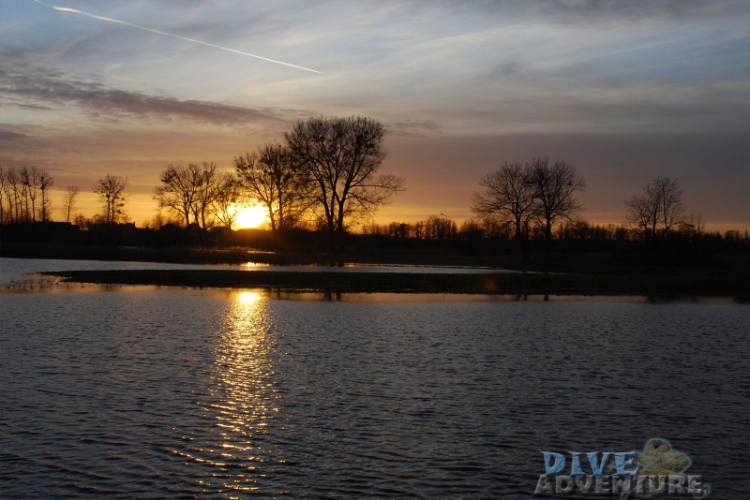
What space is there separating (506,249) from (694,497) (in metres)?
93.4

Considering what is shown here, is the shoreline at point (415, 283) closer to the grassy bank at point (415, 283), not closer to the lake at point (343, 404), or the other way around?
the grassy bank at point (415, 283)

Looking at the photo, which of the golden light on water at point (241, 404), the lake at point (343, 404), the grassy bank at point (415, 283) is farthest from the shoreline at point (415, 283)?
the golden light on water at point (241, 404)

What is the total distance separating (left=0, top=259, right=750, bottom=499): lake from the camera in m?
7.66

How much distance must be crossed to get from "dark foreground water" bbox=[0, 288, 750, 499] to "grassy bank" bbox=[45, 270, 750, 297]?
603 inches

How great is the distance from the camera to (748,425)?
976cm

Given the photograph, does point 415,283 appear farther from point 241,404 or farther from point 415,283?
point 241,404

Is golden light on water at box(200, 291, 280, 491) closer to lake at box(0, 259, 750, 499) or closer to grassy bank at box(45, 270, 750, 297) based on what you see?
lake at box(0, 259, 750, 499)

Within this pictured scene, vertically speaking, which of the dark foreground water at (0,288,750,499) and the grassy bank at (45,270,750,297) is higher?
the grassy bank at (45,270,750,297)

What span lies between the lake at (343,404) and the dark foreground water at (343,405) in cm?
4

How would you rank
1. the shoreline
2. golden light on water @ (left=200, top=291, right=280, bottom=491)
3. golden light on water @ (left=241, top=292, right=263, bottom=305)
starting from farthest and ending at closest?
the shoreline
golden light on water @ (left=241, top=292, right=263, bottom=305)
golden light on water @ (left=200, top=291, right=280, bottom=491)

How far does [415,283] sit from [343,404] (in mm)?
26208

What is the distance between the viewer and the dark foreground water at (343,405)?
7664 mm

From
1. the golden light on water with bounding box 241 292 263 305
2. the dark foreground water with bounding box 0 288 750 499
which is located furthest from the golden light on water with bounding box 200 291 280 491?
the golden light on water with bounding box 241 292 263 305

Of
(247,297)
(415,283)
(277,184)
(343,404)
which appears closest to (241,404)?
(343,404)
